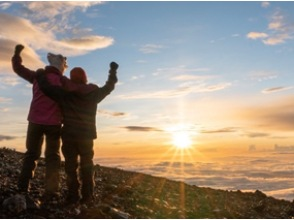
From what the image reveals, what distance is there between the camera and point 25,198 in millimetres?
12188

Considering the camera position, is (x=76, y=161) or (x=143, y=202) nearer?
(x=76, y=161)

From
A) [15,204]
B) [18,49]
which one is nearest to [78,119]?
[15,204]

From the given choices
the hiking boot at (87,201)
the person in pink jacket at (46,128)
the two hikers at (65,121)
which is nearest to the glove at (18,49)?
the person in pink jacket at (46,128)

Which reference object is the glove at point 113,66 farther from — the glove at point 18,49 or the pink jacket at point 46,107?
the glove at point 18,49

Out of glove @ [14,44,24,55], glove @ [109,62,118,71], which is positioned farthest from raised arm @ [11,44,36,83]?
glove @ [109,62,118,71]

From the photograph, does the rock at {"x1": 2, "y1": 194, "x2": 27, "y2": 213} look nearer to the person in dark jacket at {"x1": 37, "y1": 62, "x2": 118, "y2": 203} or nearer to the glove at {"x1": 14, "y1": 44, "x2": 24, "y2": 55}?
the person in dark jacket at {"x1": 37, "y1": 62, "x2": 118, "y2": 203}

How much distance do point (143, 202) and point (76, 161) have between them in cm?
368

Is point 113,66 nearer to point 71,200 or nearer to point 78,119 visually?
point 78,119

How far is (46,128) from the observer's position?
12977 mm

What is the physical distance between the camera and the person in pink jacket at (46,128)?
1293 cm

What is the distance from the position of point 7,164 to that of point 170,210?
749cm

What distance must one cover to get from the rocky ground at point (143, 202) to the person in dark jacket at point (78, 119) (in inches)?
34.2

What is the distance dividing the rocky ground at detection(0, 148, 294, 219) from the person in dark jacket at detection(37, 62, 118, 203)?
0.87 meters

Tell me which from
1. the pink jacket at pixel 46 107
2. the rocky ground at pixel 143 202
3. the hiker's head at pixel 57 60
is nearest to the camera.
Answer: the rocky ground at pixel 143 202
